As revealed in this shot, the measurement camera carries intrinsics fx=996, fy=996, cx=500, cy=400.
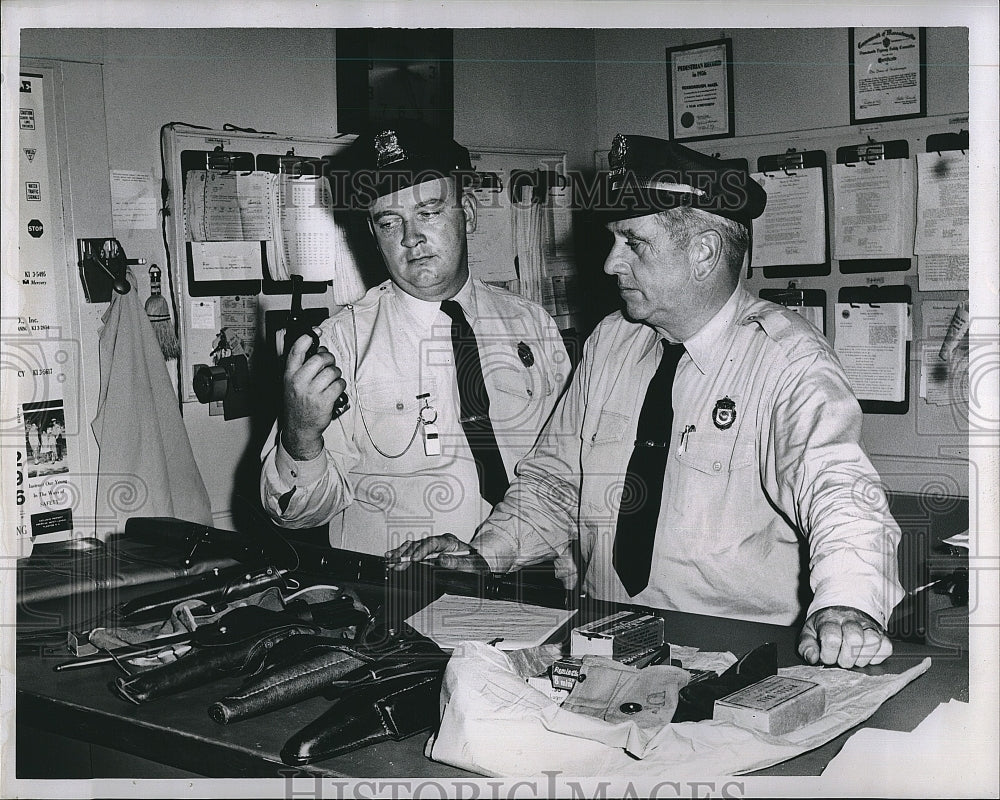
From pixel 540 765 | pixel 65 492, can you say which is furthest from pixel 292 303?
pixel 540 765

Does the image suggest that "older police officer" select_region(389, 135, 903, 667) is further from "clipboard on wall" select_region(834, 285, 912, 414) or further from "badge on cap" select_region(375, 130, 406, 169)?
"badge on cap" select_region(375, 130, 406, 169)

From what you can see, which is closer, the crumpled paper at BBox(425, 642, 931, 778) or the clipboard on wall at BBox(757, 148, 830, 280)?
the crumpled paper at BBox(425, 642, 931, 778)

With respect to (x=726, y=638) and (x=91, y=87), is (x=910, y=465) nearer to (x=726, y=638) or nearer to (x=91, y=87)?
(x=726, y=638)

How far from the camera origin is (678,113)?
78.3 inches

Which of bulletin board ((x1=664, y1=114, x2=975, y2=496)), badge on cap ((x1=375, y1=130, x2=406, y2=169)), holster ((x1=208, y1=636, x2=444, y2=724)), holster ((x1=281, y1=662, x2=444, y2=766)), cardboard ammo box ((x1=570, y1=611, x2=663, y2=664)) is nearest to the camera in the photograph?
holster ((x1=281, y1=662, x2=444, y2=766))

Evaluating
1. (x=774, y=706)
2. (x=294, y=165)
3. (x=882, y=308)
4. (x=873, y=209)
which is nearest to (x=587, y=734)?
(x=774, y=706)

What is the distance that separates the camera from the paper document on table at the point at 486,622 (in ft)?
5.94

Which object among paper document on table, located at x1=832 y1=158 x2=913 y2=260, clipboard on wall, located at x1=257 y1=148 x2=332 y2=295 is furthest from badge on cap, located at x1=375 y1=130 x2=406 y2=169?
paper document on table, located at x1=832 y1=158 x2=913 y2=260

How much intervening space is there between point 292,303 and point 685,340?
824 millimetres

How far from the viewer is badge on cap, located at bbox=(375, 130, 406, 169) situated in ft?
6.70

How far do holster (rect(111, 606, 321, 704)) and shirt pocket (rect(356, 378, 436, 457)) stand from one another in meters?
0.41

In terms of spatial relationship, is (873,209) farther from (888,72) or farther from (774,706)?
(774,706)

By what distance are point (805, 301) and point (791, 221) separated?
16 cm

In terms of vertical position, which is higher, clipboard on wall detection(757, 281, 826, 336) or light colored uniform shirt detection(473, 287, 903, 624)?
clipboard on wall detection(757, 281, 826, 336)
